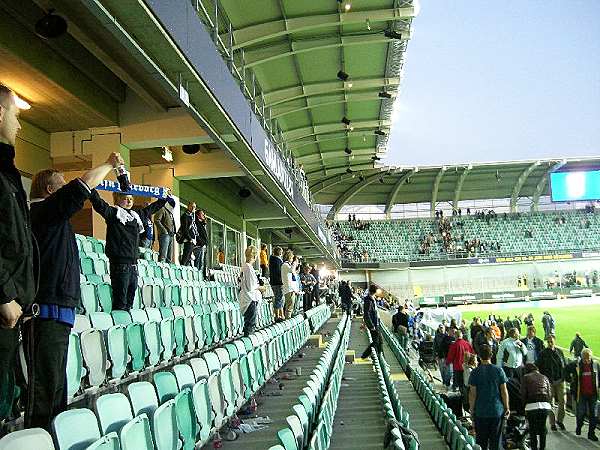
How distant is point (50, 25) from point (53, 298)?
4.87m

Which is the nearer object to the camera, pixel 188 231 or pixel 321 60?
pixel 188 231

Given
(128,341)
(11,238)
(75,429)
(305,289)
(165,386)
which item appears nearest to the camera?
(11,238)

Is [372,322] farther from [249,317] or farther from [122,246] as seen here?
[122,246]

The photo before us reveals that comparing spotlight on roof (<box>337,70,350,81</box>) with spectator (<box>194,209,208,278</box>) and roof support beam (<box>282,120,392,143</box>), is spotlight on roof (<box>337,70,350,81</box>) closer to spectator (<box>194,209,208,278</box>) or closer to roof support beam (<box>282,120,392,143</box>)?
roof support beam (<box>282,120,392,143</box>)

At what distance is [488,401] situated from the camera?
6.94m

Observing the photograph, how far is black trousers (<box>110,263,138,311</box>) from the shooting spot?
5004 mm

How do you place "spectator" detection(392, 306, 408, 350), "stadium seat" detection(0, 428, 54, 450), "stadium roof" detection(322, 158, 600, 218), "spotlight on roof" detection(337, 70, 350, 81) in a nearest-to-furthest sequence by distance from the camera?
Answer: "stadium seat" detection(0, 428, 54, 450) < "spectator" detection(392, 306, 408, 350) < "spotlight on roof" detection(337, 70, 350, 81) < "stadium roof" detection(322, 158, 600, 218)

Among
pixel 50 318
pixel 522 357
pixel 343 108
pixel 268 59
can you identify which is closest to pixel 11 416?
pixel 50 318

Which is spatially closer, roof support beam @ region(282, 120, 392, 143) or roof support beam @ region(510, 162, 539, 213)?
roof support beam @ region(282, 120, 392, 143)

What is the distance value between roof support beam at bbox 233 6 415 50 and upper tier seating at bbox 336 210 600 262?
35.0 m

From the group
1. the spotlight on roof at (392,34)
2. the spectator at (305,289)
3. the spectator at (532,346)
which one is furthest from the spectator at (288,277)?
the spotlight on roof at (392,34)

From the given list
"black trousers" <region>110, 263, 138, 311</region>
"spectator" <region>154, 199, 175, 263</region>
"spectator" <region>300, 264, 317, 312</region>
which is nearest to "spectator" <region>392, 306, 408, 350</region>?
"spectator" <region>300, 264, 317, 312</region>

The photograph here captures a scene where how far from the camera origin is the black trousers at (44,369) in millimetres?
2688

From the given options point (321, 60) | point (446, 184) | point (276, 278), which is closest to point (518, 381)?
point (276, 278)
